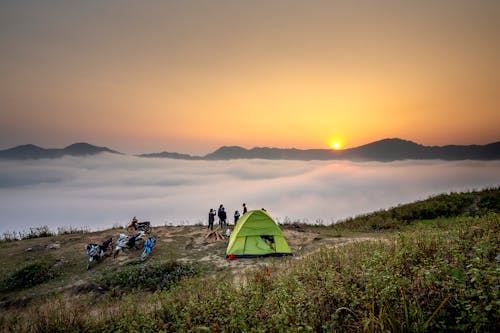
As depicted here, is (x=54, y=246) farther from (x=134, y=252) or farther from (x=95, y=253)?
(x=134, y=252)

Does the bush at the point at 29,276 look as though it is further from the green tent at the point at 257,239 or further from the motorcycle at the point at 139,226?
the green tent at the point at 257,239

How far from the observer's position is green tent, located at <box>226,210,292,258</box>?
15492 mm

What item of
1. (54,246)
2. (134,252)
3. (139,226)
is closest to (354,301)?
(134,252)

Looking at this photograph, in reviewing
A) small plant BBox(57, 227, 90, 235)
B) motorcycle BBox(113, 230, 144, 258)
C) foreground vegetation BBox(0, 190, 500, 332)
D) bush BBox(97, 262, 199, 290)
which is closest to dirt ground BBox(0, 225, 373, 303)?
motorcycle BBox(113, 230, 144, 258)

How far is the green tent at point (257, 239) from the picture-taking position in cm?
1549

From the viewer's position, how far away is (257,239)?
51.4 ft

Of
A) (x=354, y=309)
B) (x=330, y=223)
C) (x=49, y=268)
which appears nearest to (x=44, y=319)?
(x=354, y=309)

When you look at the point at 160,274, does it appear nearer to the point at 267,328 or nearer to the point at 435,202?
the point at 267,328

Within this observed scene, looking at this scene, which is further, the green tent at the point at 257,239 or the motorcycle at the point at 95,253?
the motorcycle at the point at 95,253

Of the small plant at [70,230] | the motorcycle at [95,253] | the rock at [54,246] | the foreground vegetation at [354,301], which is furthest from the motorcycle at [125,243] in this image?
the foreground vegetation at [354,301]

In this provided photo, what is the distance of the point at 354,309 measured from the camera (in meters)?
4.84

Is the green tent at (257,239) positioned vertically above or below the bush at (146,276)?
above

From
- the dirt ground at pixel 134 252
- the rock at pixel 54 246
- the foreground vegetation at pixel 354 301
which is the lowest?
the dirt ground at pixel 134 252

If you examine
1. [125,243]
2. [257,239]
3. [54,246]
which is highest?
[257,239]
